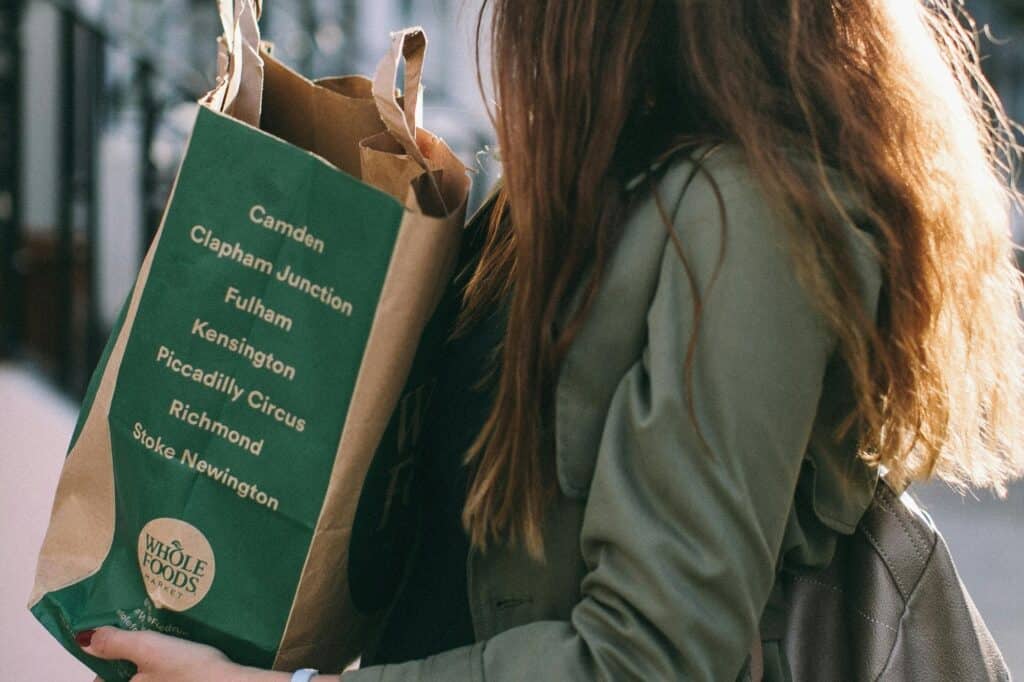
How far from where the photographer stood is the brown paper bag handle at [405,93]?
1.42 meters

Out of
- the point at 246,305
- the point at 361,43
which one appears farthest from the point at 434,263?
the point at 361,43

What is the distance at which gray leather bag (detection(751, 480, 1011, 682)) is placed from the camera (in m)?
1.49

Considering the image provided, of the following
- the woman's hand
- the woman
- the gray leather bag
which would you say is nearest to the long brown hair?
the woman

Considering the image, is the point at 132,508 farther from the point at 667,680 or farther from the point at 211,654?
the point at 667,680

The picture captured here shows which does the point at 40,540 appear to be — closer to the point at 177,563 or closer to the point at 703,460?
the point at 177,563

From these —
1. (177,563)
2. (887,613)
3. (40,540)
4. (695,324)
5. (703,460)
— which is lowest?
(40,540)

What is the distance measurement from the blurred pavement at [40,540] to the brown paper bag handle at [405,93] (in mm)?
2006

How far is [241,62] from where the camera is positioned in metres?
1.58

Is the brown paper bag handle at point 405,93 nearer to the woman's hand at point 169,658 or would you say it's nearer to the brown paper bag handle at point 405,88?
the brown paper bag handle at point 405,88

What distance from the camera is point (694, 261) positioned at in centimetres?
129

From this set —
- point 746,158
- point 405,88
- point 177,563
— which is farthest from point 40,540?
point 746,158

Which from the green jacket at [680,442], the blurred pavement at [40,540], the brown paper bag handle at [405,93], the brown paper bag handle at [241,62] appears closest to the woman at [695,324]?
the green jacket at [680,442]

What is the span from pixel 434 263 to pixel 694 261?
0.98 ft

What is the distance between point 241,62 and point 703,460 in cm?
76
